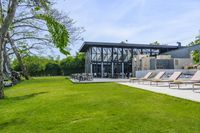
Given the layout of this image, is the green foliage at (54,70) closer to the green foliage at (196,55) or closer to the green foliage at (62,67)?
the green foliage at (62,67)

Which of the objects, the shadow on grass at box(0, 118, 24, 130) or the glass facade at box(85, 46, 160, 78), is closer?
the shadow on grass at box(0, 118, 24, 130)

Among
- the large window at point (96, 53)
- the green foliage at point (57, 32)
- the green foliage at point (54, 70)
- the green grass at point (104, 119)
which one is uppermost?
the large window at point (96, 53)

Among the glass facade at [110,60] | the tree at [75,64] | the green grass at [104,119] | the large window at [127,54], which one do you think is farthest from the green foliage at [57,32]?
the tree at [75,64]

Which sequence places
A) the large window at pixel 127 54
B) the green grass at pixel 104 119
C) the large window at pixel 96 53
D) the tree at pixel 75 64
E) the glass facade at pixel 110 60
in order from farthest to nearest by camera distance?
the tree at pixel 75 64, the large window at pixel 127 54, the glass facade at pixel 110 60, the large window at pixel 96 53, the green grass at pixel 104 119

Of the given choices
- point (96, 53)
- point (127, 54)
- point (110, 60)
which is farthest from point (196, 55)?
point (96, 53)

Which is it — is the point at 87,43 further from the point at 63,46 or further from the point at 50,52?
the point at 63,46

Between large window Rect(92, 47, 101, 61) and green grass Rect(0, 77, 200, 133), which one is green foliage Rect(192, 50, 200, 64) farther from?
green grass Rect(0, 77, 200, 133)

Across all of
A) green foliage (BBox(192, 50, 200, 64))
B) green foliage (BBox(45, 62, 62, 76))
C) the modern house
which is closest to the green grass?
green foliage (BBox(192, 50, 200, 64))

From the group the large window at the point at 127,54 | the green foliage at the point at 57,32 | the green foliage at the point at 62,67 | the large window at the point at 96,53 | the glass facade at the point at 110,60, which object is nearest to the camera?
the green foliage at the point at 57,32

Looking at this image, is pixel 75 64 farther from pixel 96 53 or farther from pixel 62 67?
pixel 96 53

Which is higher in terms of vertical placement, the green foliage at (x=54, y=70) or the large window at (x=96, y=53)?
the large window at (x=96, y=53)

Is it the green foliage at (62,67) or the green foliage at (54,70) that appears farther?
the green foliage at (54,70)

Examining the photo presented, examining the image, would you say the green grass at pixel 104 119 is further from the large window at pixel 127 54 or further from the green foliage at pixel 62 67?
the green foliage at pixel 62 67

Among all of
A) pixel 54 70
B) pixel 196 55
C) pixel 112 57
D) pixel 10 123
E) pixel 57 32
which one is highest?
pixel 112 57
